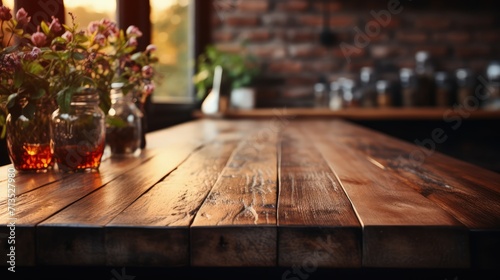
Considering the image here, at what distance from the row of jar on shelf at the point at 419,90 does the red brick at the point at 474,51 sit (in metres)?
0.09

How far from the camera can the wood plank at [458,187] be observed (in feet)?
2.27

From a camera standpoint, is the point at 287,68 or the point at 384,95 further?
the point at 287,68

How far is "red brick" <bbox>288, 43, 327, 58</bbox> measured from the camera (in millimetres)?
4066

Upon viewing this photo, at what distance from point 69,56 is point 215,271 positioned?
53 cm

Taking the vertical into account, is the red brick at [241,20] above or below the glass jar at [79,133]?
above

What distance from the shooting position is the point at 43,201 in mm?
873

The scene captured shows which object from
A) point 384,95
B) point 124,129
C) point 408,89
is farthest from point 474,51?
point 124,129

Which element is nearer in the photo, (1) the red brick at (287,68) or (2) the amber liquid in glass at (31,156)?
(2) the amber liquid in glass at (31,156)

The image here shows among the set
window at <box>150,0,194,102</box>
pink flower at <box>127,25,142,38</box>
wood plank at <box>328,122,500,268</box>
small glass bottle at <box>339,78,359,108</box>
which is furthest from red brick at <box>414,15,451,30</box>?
pink flower at <box>127,25,142,38</box>

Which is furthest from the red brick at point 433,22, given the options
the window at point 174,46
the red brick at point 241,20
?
the window at point 174,46

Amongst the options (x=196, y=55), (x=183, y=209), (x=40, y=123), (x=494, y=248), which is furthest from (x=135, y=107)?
(x=196, y=55)

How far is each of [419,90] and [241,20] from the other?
4.12 feet

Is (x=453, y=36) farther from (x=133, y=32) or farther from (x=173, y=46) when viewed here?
(x=133, y=32)

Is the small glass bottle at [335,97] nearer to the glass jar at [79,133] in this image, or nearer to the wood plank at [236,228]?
the glass jar at [79,133]
